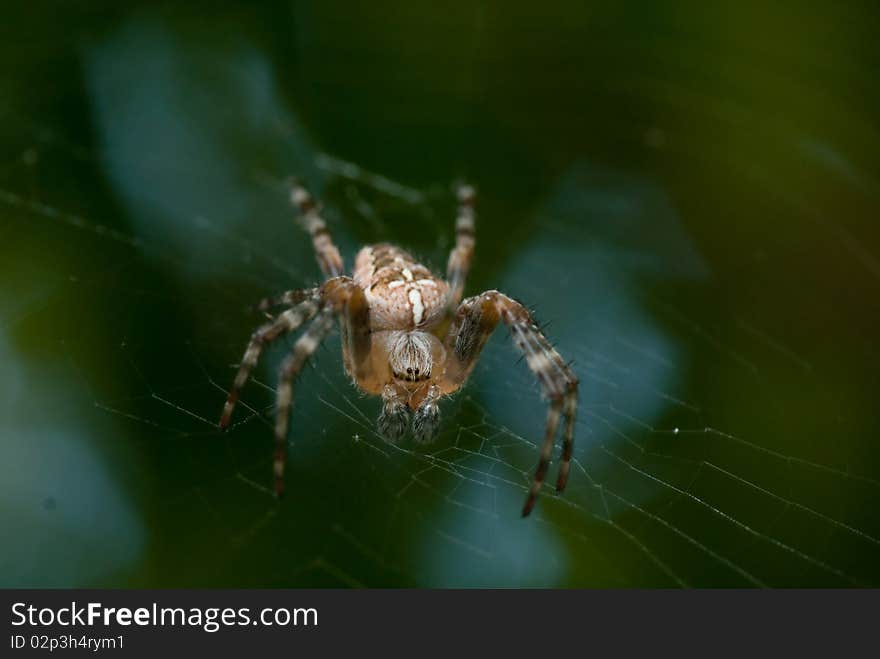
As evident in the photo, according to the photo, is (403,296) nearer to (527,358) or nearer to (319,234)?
(527,358)

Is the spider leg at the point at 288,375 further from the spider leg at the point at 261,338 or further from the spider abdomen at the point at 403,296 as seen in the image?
the spider abdomen at the point at 403,296

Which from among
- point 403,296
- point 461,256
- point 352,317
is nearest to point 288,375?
point 352,317

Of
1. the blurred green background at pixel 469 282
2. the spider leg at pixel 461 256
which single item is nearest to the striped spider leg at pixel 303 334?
the blurred green background at pixel 469 282

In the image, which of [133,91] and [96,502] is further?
[133,91]

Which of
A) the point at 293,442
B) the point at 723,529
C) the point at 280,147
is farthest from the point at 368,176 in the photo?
the point at 723,529

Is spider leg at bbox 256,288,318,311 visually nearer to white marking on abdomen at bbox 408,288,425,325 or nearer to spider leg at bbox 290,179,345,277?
white marking on abdomen at bbox 408,288,425,325

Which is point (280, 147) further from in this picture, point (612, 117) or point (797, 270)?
point (797, 270)
